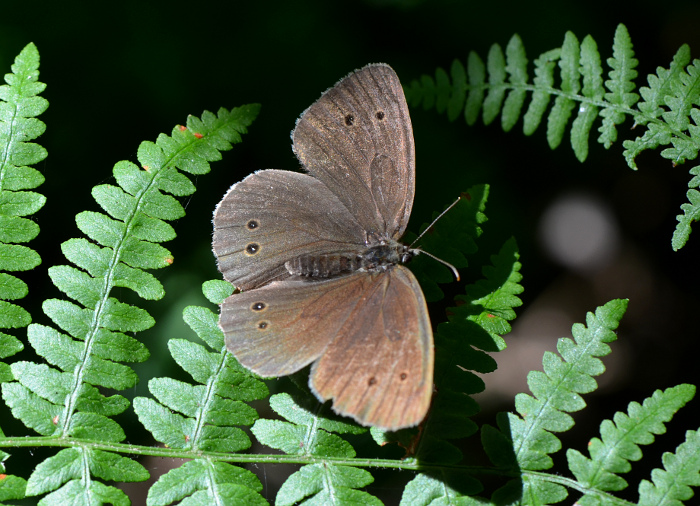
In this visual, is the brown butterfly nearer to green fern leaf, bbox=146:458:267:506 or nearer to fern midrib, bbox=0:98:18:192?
green fern leaf, bbox=146:458:267:506

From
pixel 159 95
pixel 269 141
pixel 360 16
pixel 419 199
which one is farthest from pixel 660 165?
pixel 159 95

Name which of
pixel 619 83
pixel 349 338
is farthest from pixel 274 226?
pixel 619 83

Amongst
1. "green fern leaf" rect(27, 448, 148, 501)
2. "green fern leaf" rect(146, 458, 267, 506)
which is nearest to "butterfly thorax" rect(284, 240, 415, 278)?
"green fern leaf" rect(146, 458, 267, 506)

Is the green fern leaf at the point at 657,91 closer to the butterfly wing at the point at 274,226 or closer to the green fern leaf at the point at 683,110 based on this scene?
the green fern leaf at the point at 683,110

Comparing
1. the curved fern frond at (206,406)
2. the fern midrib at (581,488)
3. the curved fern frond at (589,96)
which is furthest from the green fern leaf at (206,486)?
the curved fern frond at (589,96)

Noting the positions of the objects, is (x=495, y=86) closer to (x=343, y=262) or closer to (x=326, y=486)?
(x=343, y=262)
